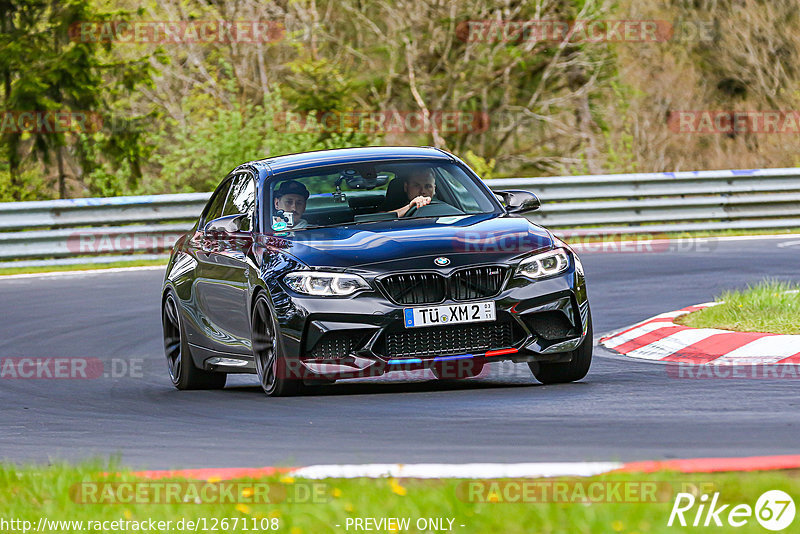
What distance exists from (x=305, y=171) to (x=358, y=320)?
190 centimetres

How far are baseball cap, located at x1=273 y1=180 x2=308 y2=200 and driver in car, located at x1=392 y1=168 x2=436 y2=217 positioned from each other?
62 centimetres

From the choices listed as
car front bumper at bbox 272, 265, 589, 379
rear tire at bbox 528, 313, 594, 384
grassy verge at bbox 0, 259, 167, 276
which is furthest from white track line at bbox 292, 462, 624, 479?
grassy verge at bbox 0, 259, 167, 276

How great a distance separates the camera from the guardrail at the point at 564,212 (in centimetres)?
1891

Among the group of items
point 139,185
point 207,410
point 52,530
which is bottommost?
point 139,185

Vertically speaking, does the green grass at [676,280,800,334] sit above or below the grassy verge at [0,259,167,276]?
above

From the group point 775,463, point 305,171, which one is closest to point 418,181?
point 305,171

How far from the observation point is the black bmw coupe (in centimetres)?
806

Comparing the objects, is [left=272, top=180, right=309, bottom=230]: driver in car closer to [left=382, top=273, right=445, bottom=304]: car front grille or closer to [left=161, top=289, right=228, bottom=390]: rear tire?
[left=382, top=273, right=445, bottom=304]: car front grille

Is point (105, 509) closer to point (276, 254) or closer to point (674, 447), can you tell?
point (674, 447)

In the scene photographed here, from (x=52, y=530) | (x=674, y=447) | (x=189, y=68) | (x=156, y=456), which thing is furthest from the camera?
(x=189, y=68)

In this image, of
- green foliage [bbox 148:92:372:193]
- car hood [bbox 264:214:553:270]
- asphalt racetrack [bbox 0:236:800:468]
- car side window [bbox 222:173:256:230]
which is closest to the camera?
asphalt racetrack [bbox 0:236:800:468]

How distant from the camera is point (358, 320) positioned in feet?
26.3

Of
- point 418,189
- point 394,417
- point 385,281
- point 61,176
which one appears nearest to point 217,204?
point 418,189

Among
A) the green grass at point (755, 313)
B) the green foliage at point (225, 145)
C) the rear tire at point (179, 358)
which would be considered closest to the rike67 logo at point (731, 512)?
the green grass at point (755, 313)
